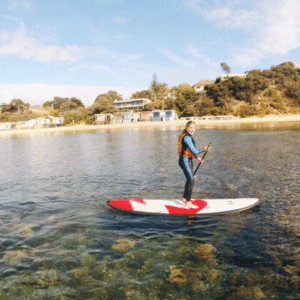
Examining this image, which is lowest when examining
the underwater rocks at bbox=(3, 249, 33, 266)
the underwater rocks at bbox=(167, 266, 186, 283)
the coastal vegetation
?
the underwater rocks at bbox=(3, 249, 33, 266)

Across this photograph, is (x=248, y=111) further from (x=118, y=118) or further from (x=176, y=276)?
(x=176, y=276)

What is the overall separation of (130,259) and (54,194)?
748 cm

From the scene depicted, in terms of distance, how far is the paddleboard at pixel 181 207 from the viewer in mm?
8875

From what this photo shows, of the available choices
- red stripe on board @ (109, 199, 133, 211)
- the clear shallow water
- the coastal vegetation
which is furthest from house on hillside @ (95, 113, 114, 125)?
red stripe on board @ (109, 199, 133, 211)

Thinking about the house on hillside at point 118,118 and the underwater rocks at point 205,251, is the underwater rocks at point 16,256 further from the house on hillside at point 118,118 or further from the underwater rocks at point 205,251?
the house on hillside at point 118,118

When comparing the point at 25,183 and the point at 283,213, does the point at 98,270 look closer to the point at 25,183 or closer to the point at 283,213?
the point at 283,213

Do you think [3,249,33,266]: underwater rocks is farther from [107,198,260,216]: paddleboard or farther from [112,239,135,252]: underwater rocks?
[107,198,260,216]: paddleboard

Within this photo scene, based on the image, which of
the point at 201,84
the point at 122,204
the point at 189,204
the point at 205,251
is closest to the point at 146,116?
the point at 201,84

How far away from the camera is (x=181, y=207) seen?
9078 millimetres


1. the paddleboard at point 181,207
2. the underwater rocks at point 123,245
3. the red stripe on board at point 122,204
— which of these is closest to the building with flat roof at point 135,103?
the red stripe on board at point 122,204

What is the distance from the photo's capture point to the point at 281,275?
215 inches

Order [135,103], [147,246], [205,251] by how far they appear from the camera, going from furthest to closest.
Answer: [135,103] → [147,246] → [205,251]

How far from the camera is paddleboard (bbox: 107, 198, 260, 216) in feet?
29.1

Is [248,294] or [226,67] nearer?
[248,294]
